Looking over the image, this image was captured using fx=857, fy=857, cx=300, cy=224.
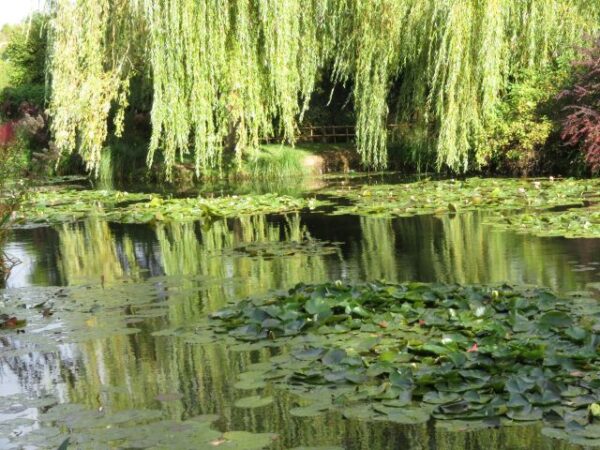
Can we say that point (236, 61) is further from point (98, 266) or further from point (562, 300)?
point (562, 300)

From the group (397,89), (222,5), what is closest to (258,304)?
(222,5)

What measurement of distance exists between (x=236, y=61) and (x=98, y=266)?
5906mm

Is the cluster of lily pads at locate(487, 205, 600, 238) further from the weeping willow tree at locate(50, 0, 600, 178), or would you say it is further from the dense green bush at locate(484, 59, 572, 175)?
the dense green bush at locate(484, 59, 572, 175)

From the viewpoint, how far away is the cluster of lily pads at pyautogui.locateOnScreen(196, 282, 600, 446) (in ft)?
12.9

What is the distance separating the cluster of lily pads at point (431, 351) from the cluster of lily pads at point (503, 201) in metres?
3.56

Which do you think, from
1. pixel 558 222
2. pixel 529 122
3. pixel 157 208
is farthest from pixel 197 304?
pixel 529 122

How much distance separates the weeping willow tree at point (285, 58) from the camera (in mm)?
13344

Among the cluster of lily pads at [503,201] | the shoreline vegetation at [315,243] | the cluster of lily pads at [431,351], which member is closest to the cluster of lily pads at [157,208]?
the shoreline vegetation at [315,243]

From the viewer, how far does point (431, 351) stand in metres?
4.68

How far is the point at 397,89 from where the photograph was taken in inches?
775

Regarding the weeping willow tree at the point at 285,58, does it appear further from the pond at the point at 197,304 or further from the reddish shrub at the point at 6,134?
the reddish shrub at the point at 6,134

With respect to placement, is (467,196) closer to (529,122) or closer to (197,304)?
(529,122)

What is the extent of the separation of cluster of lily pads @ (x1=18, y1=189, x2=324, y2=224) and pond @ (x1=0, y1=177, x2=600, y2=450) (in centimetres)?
33

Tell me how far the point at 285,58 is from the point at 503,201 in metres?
4.34
